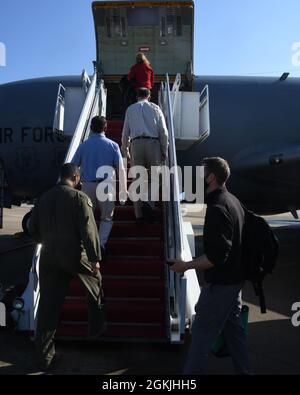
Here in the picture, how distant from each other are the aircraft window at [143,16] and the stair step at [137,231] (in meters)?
5.53

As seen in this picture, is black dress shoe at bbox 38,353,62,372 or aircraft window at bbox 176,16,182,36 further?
aircraft window at bbox 176,16,182,36

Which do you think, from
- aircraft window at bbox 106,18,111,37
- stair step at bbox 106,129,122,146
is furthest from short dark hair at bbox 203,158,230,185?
aircraft window at bbox 106,18,111,37

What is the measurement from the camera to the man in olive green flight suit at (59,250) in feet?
12.8

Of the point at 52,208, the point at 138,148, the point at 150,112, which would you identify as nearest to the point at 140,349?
the point at 52,208

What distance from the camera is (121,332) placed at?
459 centimetres

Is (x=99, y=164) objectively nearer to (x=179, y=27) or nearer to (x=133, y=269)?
(x=133, y=269)

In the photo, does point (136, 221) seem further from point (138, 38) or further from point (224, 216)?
point (138, 38)

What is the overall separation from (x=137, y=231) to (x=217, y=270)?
271 cm

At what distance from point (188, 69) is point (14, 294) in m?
6.41

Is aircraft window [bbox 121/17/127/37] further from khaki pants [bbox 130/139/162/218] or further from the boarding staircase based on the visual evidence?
khaki pants [bbox 130/139/162/218]

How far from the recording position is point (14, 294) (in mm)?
5480

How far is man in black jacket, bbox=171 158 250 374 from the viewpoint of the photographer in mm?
3129

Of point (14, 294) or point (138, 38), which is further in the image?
point (138, 38)

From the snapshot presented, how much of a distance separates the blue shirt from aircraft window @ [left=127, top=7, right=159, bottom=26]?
519cm
